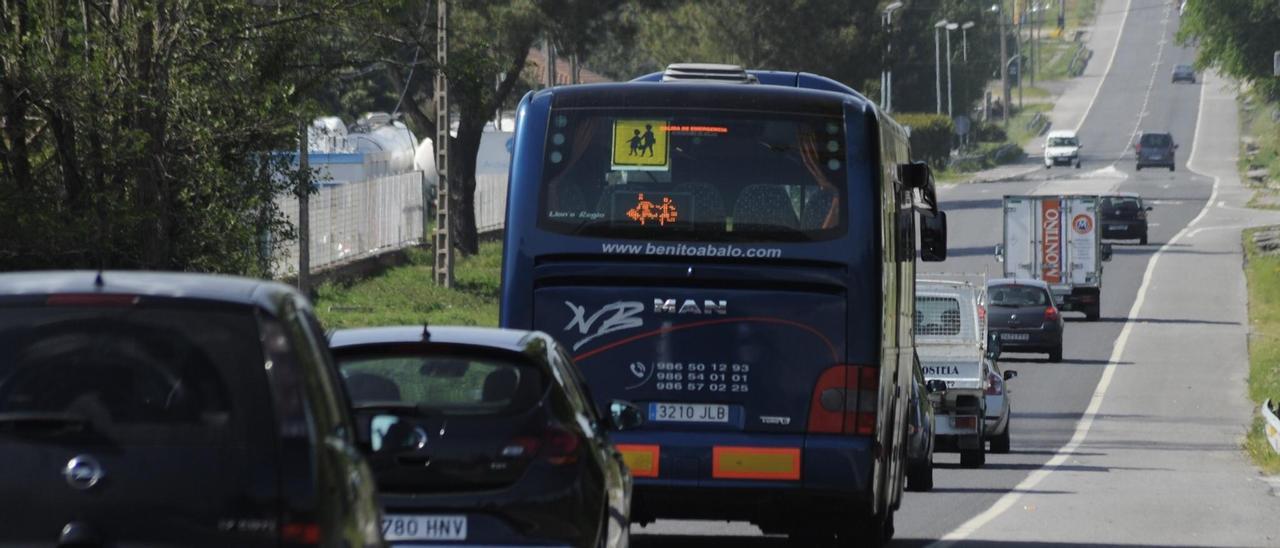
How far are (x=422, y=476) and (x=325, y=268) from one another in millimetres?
33453

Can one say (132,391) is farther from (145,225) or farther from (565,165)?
(145,225)

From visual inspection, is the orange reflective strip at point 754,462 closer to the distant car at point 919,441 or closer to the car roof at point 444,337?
the car roof at point 444,337

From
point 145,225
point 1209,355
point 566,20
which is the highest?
point 566,20

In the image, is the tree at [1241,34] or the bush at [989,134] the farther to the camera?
the bush at [989,134]

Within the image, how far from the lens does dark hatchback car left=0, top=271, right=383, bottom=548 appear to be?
5641 mm

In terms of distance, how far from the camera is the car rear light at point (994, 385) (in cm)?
2539

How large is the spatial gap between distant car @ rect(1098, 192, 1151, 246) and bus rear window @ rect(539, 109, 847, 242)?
5571cm

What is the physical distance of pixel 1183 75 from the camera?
130 m

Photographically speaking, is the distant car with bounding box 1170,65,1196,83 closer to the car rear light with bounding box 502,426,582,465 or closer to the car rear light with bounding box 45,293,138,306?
the car rear light with bounding box 502,426,582,465

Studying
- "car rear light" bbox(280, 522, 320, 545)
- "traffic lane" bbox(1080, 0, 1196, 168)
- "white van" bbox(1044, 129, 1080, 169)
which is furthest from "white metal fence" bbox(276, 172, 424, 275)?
"traffic lane" bbox(1080, 0, 1196, 168)

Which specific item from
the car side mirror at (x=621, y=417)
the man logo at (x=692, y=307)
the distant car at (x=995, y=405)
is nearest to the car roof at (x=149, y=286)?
the car side mirror at (x=621, y=417)

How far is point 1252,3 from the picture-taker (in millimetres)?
93938

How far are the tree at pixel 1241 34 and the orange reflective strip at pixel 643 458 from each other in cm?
8688

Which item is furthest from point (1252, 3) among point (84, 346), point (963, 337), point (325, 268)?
point (84, 346)
